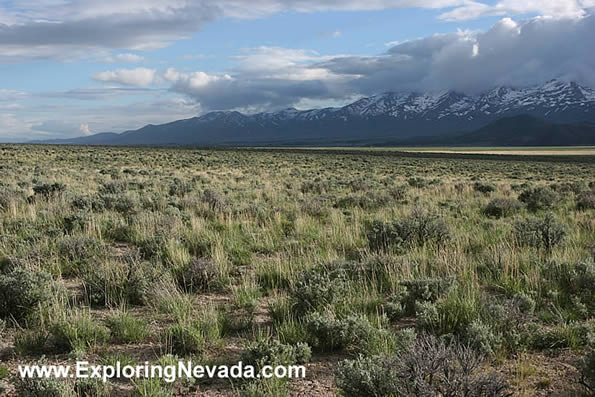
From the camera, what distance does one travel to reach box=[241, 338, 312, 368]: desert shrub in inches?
160

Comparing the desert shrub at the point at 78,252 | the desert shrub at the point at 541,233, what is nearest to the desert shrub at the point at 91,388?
the desert shrub at the point at 78,252

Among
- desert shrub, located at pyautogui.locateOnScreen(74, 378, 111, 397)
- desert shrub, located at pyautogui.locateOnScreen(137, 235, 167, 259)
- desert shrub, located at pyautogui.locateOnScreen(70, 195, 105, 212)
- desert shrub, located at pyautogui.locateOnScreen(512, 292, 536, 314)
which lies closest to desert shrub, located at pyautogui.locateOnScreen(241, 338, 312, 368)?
desert shrub, located at pyautogui.locateOnScreen(74, 378, 111, 397)

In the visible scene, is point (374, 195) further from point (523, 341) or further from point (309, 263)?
point (523, 341)

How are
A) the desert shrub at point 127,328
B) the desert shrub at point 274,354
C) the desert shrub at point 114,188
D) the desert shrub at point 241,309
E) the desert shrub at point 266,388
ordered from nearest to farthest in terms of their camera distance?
1. the desert shrub at point 266,388
2. the desert shrub at point 274,354
3. the desert shrub at point 127,328
4. the desert shrub at point 241,309
5. the desert shrub at point 114,188

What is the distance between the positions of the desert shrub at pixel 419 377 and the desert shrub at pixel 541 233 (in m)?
5.41

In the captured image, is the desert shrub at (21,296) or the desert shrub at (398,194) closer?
the desert shrub at (21,296)

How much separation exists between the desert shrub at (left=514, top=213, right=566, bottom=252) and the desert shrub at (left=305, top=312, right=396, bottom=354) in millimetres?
4824

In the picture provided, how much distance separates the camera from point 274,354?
4.08m

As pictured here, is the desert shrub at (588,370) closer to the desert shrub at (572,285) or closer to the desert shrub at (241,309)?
the desert shrub at (572,285)

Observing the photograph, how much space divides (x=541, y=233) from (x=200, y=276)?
20.5 feet

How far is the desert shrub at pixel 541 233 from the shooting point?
816 cm

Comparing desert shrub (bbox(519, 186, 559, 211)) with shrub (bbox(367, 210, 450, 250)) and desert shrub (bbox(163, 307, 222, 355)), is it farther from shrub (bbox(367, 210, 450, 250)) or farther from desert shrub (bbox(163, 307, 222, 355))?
desert shrub (bbox(163, 307, 222, 355))

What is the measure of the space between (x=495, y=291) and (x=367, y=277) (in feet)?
5.73

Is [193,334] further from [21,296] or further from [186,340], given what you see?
[21,296]
